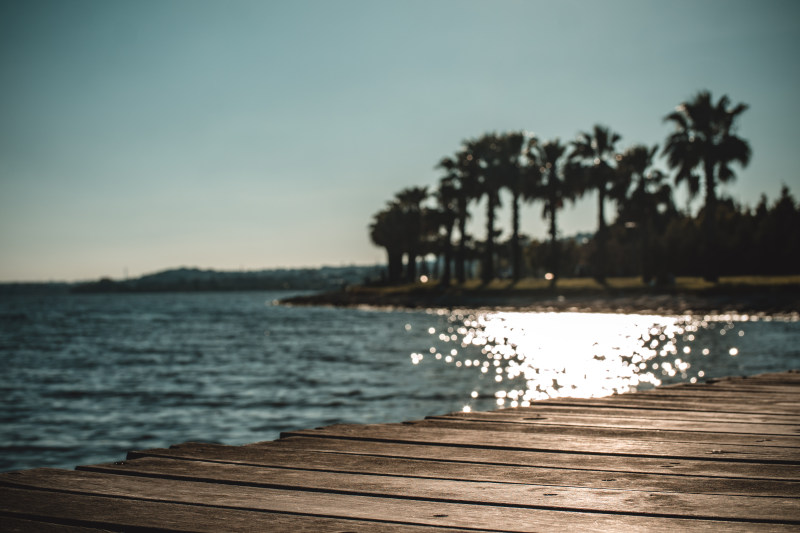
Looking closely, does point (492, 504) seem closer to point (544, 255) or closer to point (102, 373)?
point (102, 373)

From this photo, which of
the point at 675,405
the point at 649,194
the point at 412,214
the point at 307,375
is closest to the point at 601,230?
the point at 649,194

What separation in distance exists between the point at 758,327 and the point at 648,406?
32300mm

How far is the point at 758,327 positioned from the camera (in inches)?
1382

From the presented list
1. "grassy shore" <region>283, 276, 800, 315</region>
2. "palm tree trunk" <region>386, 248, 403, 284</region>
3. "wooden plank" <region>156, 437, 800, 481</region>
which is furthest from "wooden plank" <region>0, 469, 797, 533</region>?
"palm tree trunk" <region>386, 248, 403, 284</region>

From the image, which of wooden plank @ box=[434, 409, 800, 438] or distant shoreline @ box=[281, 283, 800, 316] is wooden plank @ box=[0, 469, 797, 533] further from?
distant shoreline @ box=[281, 283, 800, 316]

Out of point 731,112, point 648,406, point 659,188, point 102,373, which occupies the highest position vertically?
point 731,112

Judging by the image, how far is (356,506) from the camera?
2.92 metres

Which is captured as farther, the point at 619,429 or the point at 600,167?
the point at 600,167

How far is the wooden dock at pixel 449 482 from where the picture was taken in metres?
2.71

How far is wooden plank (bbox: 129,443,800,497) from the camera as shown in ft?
10.8

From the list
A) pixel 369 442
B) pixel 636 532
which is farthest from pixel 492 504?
pixel 369 442

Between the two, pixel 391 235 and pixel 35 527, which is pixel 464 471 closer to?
pixel 35 527

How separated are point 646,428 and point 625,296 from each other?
50763 mm

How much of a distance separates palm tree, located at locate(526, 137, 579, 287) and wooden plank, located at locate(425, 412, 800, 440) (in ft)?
186
